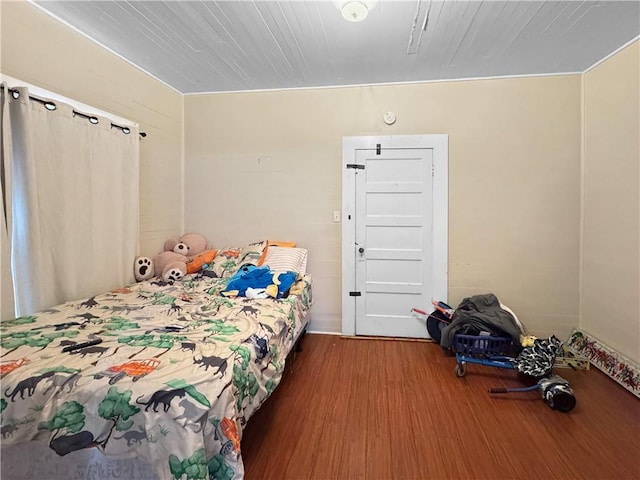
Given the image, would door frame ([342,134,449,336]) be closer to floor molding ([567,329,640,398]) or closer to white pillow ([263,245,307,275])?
white pillow ([263,245,307,275])

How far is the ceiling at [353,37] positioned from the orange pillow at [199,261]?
1749 millimetres

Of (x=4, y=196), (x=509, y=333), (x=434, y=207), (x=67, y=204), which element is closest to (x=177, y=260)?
(x=67, y=204)

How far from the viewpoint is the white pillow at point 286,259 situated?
297 cm

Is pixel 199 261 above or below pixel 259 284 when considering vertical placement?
above

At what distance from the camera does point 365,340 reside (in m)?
3.22

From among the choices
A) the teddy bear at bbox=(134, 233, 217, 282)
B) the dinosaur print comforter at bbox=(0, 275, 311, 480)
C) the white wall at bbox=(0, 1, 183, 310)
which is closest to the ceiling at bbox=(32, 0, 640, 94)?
the white wall at bbox=(0, 1, 183, 310)

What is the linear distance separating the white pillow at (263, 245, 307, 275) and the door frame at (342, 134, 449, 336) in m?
0.45

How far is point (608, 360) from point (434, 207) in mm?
1868

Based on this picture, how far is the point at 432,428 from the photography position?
Answer: 73.6 inches

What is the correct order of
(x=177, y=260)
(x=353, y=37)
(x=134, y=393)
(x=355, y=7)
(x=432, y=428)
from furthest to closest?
(x=177, y=260) < (x=353, y=37) < (x=432, y=428) < (x=355, y=7) < (x=134, y=393)

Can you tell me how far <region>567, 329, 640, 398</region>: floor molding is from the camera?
225 centimetres

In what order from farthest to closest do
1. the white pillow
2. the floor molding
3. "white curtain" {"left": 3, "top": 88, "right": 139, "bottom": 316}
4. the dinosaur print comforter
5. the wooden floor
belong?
the white pillow < the floor molding < "white curtain" {"left": 3, "top": 88, "right": 139, "bottom": 316} < the wooden floor < the dinosaur print comforter

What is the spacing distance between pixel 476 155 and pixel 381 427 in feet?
8.58

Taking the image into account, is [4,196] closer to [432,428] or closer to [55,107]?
[55,107]
